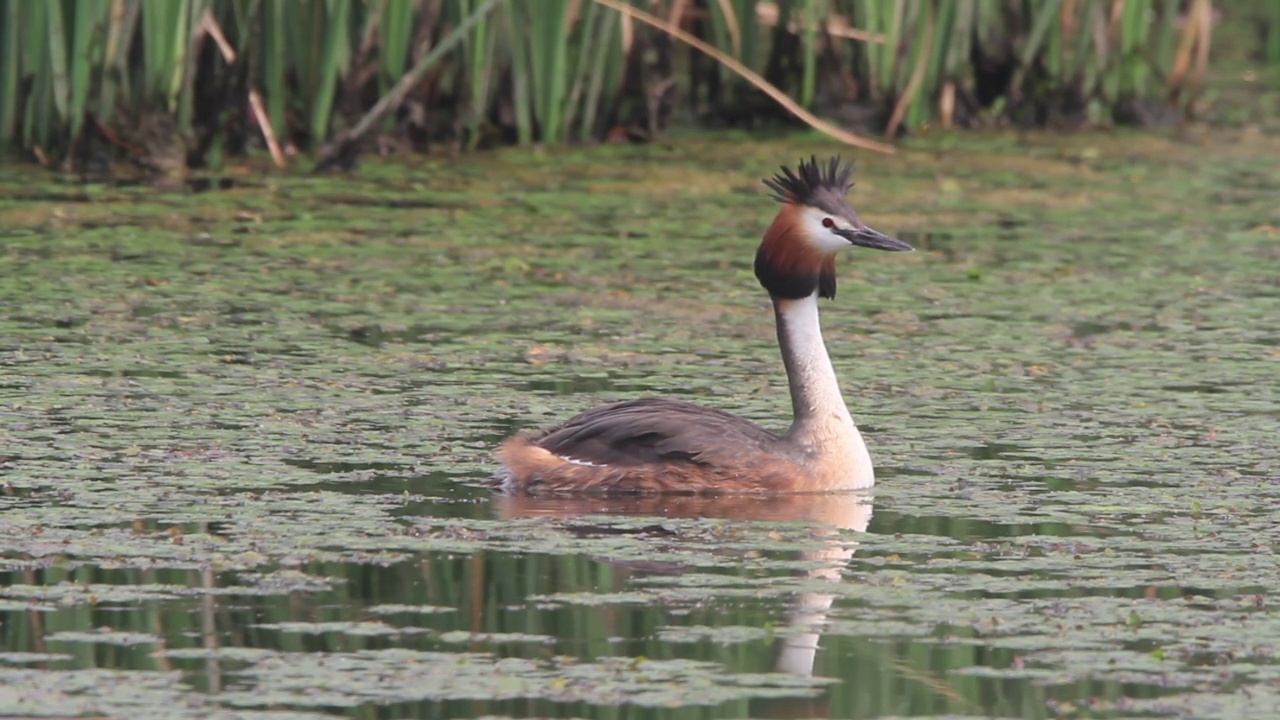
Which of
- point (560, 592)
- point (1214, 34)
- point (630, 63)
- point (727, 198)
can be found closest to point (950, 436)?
point (560, 592)

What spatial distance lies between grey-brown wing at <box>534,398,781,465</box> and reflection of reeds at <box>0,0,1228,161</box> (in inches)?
172

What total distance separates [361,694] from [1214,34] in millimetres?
17875

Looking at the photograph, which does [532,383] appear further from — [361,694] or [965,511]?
[361,694]

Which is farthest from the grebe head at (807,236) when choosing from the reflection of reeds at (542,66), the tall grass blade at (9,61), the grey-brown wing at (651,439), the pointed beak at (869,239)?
the tall grass blade at (9,61)

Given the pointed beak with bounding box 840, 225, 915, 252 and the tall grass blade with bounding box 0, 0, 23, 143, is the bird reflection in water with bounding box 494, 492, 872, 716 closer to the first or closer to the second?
the pointed beak with bounding box 840, 225, 915, 252

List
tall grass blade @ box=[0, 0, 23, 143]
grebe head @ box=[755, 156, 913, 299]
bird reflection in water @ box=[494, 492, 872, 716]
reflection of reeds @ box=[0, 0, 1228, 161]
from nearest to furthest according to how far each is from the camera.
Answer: bird reflection in water @ box=[494, 492, 872, 716]
grebe head @ box=[755, 156, 913, 299]
tall grass blade @ box=[0, 0, 23, 143]
reflection of reeds @ box=[0, 0, 1228, 161]

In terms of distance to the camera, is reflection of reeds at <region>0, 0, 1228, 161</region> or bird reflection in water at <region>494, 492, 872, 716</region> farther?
reflection of reeds at <region>0, 0, 1228, 161</region>

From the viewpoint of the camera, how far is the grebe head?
7605 mm

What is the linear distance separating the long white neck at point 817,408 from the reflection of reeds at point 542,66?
154 inches

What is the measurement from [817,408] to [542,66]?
5987 millimetres

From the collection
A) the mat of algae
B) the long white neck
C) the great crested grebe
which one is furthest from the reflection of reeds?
the great crested grebe

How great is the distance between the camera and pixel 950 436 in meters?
7.95

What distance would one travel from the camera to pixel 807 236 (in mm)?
7637

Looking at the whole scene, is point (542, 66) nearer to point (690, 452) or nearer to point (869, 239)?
point (869, 239)
